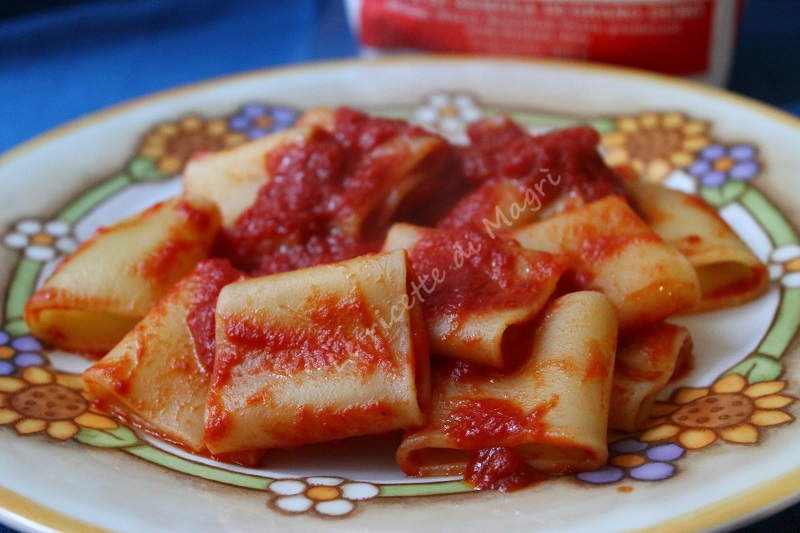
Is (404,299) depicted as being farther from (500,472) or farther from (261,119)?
(261,119)

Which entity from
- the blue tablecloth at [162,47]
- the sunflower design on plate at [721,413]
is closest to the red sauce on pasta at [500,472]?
the sunflower design on plate at [721,413]

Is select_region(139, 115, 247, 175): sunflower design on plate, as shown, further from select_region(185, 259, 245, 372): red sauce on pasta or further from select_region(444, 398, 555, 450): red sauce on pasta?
select_region(444, 398, 555, 450): red sauce on pasta

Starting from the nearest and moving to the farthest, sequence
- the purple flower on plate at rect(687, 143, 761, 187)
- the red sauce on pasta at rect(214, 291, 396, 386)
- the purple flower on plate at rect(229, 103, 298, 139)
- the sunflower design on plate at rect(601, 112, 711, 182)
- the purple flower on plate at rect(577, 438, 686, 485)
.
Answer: the purple flower on plate at rect(577, 438, 686, 485) → the red sauce on pasta at rect(214, 291, 396, 386) → the purple flower on plate at rect(687, 143, 761, 187) → the sunflower design on plate at rect(601, 112, 711, 182) → the purple flower on plate at rect(229, 103, 298, 139)

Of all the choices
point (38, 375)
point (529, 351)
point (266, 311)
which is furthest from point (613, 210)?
point (38, 375)

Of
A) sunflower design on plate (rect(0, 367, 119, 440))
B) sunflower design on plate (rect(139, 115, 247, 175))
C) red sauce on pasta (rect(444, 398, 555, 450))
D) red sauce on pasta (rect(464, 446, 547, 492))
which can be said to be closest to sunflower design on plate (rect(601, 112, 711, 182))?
sunflower design on plate (rect(139, 115, 247, 175))

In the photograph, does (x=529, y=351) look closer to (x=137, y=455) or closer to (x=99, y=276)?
(x=137, y=455)

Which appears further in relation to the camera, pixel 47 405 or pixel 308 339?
pixel 47 405

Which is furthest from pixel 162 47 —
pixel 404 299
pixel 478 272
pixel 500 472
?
pixel 500 472
